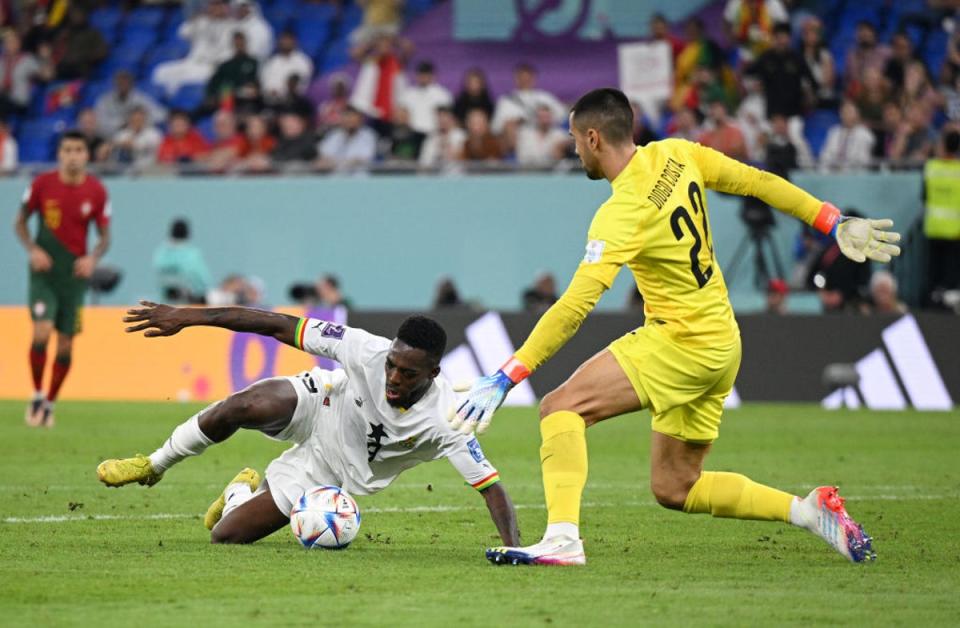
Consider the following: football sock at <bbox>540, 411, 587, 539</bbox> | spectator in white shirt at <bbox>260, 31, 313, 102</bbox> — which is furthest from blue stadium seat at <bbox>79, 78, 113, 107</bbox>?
football sock at <bbox>540, 411, 587, 539</bbox>

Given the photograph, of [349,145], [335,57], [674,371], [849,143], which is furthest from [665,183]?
[335,57]

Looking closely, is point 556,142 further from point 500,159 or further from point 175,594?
point 175,594

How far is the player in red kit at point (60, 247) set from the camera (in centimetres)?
1600

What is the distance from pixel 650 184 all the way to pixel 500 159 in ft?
45.2

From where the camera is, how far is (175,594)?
681 cm

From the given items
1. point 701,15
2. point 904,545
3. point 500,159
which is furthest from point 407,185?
point 904,545

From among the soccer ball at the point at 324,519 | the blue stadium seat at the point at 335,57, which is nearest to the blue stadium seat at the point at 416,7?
the blue stadium seat at the point at 335,57

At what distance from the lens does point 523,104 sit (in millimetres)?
21781

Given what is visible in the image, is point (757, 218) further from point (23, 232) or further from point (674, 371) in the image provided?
point (674, 371)

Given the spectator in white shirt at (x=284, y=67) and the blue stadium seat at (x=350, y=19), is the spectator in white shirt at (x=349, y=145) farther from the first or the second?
the blue stadium seat at (x=350, y=19)

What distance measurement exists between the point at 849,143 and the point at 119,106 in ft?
33.4

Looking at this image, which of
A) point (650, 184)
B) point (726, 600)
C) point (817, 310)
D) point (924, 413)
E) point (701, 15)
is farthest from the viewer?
point (701, 15)

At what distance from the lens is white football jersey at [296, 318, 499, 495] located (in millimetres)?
8219

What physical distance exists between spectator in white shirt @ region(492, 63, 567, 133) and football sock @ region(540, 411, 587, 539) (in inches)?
559
